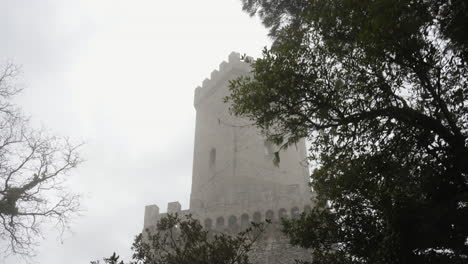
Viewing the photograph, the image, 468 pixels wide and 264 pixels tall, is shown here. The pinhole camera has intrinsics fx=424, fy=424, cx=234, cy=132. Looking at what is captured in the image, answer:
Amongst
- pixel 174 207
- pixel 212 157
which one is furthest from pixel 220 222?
pixel 212 157

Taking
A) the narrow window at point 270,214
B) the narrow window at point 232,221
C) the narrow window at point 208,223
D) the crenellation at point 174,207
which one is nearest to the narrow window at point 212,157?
the crenellation at point 174,207

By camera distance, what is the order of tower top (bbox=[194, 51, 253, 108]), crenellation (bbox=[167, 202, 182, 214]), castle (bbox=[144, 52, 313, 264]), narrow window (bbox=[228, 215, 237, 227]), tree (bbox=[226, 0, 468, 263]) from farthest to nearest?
tower top (bbox=[194, 51, 253, 108]) → crenellation (bbox=[167, 202, 182, 214]) → narrow window (bbox=[228, 215, 237, 227]) → castle (bbox=[144, 52, 313, 264]) → tree (bbox=[226, 0, 468, 263])

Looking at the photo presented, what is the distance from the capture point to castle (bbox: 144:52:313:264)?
17.7 metres

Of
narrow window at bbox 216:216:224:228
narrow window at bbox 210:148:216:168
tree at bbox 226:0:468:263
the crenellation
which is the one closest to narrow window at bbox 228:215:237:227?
narrow window at bbox 216:216:224:228

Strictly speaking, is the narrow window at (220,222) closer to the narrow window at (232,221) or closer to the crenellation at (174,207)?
the narrow window at (232,221)

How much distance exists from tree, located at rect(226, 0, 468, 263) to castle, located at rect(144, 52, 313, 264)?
32.2 ft

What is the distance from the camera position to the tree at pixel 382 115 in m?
5.83

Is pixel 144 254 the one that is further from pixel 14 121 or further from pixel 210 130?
pixel 210 130

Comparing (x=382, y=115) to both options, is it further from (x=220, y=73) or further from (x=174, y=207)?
(x=220, y=73)

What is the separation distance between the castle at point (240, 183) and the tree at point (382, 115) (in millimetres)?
9816

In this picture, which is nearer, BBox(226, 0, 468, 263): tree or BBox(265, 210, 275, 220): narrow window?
BBox(226, 0, 468, 263): tree

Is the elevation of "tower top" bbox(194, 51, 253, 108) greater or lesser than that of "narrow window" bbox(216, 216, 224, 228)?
greater

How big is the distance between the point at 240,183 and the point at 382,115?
1372 centimetres

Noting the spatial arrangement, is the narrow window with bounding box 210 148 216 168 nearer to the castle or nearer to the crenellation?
the castle
